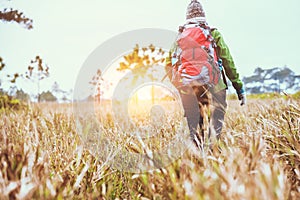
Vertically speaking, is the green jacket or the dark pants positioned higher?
the green jacket

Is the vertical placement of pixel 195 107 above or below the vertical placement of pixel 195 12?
below

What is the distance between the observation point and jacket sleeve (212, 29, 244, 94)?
322cm

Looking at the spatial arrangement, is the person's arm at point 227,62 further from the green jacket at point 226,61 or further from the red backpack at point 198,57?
the red backpack at point 198,57

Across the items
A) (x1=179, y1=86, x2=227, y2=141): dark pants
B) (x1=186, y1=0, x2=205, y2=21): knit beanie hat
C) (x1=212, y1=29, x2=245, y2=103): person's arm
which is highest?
(x1=186, y1=0, x2=205, y2=21): knit beanie hat

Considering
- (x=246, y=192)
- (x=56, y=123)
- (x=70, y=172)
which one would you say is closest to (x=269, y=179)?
(x=246, y=192)

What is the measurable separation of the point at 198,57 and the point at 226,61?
0.47m

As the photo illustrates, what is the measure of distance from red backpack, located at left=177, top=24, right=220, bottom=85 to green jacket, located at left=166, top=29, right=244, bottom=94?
0.64 feet

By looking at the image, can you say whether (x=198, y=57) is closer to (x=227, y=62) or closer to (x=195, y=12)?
(x=227, y=62)

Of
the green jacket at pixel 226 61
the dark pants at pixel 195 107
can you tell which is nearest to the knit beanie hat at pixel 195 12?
the green jacket at pixel 226 61

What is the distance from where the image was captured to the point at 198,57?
116 inches

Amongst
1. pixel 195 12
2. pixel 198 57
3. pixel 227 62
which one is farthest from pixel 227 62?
pixel 195 12

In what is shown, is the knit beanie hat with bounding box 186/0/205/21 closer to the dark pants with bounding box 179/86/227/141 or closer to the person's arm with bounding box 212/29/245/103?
the person's arm with bounding box 212/29/245/103

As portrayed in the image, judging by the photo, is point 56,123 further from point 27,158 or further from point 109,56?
point 27,158

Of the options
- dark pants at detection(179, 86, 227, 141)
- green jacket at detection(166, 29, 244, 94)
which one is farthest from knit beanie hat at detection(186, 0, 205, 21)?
dark pants at detection(179, 86, 227, 141)
